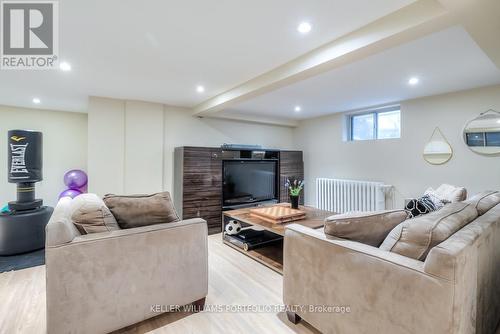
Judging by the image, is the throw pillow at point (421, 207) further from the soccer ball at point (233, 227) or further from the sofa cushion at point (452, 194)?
the soccer ball at point (233, 227)

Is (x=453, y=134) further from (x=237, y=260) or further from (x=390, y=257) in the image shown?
(x=237, y=260)

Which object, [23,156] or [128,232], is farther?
[23,156]

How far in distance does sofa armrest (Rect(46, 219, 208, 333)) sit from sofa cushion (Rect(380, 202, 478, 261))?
1.33 m

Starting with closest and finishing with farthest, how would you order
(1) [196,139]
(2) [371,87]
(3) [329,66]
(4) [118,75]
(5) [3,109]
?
(3) [329,66] < (4) [118,75] < (2) [371,87] < (5) [3,109] < (1) [196,139]

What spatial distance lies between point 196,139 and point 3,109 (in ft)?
11.4

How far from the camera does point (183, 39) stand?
200 cm

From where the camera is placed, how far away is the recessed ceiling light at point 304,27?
178 centimetres

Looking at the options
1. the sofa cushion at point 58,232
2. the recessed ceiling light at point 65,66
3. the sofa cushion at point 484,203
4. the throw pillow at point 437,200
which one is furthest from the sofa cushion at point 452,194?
the recessed ceiling light at point 65,66

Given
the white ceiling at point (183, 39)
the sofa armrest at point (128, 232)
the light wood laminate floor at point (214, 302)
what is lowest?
the light wood laminate floor at point (214, 302)

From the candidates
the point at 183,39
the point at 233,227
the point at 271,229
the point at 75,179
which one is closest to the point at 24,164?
the point at 75,179

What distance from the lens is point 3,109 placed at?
14.0 feet

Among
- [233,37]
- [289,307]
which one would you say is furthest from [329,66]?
[289,307]

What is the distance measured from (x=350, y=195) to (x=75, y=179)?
207 inches

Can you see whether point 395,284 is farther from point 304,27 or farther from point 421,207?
point 304,27
